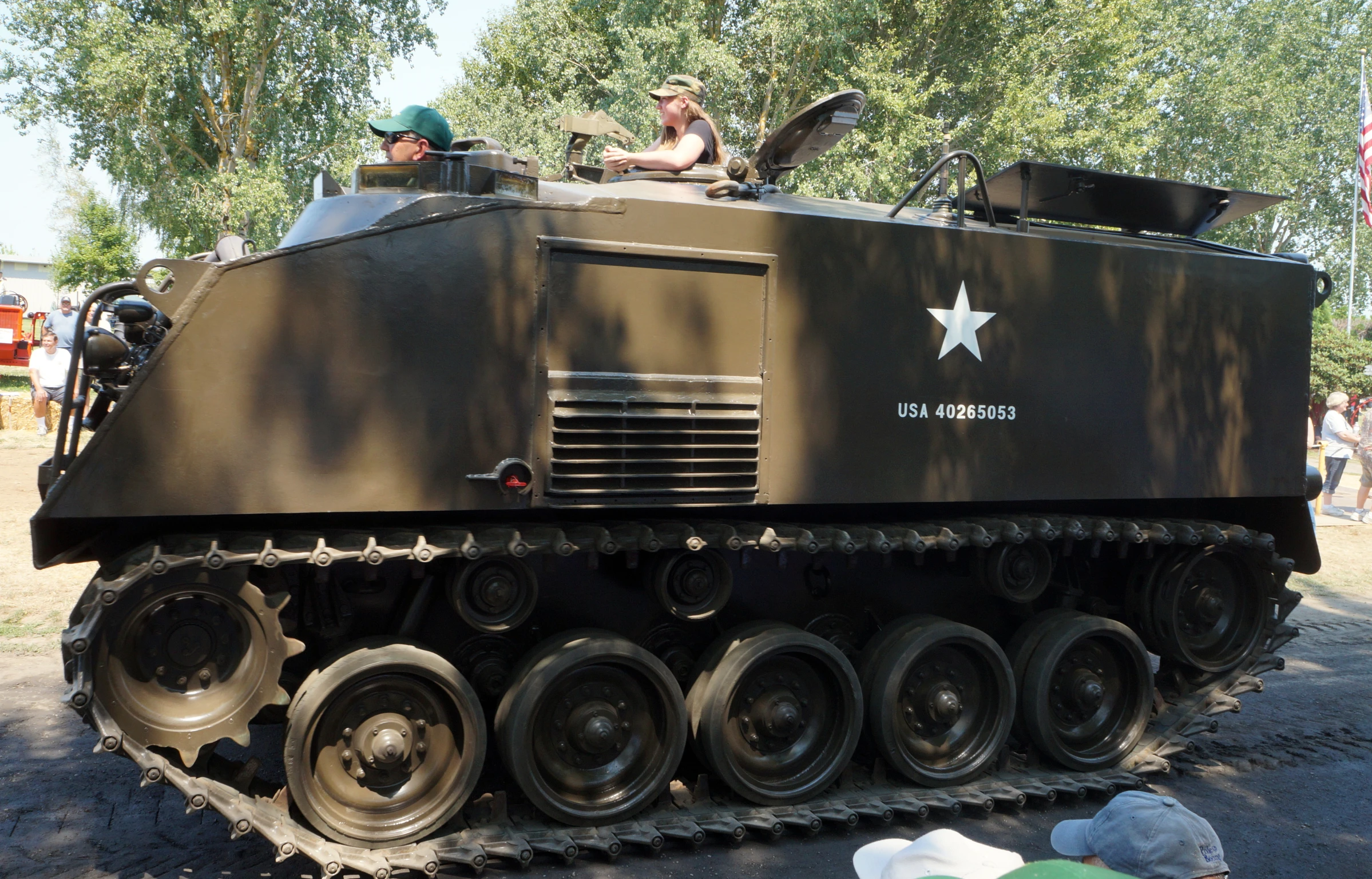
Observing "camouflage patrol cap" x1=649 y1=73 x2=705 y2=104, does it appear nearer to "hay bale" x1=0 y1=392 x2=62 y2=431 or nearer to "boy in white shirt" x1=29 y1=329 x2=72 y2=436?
"boy in white shirt" x1=29 y1=329 x2=72 y2=436

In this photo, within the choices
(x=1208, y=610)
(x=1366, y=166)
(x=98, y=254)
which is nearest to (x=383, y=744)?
(x=1208, y=610)

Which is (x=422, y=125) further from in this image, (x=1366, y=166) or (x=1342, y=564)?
(x=1366, y=166)

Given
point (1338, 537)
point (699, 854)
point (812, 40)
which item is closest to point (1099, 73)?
point (812, 40)

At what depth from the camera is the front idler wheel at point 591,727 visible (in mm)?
4684

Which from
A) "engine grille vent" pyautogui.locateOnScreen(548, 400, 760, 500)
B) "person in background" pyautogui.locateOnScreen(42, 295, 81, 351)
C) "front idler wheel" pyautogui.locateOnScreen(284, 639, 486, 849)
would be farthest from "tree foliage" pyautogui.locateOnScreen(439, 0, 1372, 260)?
"front idler wheel" pyautogui.locateOnScreen(284, 639, 486, 849)

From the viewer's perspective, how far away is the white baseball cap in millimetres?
2447

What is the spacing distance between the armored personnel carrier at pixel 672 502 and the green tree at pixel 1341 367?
31552 mm

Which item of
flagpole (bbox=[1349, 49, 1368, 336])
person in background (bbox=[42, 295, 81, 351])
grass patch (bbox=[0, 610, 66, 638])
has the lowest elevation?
grass patch (bbox=[0, 610, 66, 638])

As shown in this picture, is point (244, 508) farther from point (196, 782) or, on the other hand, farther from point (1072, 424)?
point (1072, 424)

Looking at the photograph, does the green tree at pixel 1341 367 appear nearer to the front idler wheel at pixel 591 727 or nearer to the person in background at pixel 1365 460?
the person in background at pixel 1365 460

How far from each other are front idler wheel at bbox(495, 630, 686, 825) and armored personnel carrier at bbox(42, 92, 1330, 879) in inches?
0.8

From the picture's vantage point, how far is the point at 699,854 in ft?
15.8

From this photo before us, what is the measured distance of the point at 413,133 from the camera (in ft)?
18.3

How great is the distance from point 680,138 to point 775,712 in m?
3.17
